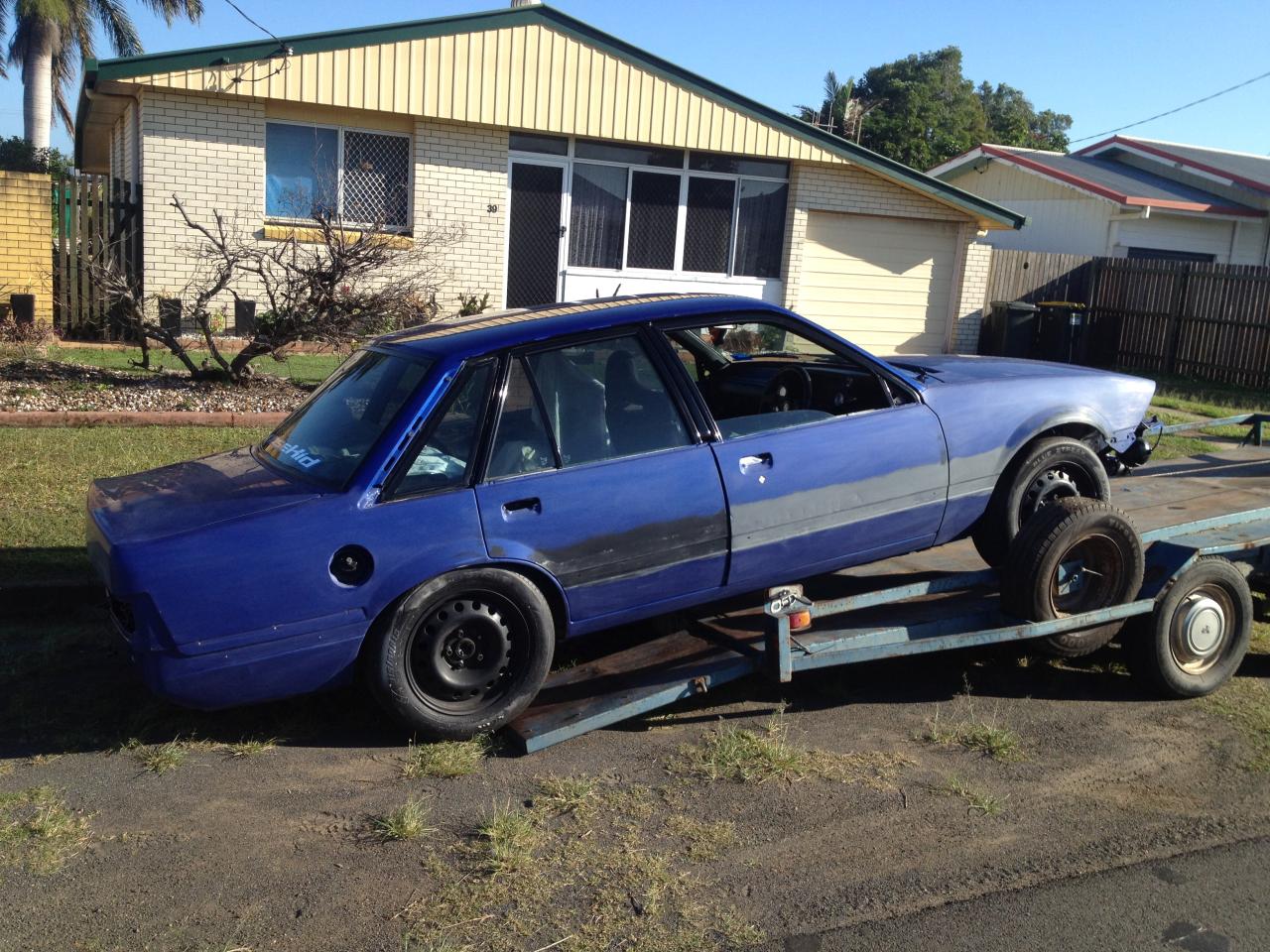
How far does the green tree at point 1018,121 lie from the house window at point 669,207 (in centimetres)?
4251

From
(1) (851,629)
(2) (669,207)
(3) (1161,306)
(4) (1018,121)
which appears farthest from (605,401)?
(4) (1018,121)

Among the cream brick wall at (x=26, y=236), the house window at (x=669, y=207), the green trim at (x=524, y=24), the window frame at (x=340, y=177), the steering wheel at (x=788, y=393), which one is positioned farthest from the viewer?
the house window at (x=669, y=207)

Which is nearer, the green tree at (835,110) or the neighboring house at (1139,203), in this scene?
the neighboring house at (1139,203)

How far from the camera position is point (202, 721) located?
4699 millimetres

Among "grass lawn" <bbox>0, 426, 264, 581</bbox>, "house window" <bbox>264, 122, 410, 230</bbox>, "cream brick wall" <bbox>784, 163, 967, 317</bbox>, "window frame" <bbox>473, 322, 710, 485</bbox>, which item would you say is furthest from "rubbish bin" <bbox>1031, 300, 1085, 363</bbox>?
"window frame" <bbox>473, 322, 710, 485</bbox>

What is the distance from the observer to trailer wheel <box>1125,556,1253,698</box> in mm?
5043

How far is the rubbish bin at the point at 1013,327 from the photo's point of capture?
18.9 m

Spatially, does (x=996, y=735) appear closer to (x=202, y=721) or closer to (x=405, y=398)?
Result: (x=405, y=398)

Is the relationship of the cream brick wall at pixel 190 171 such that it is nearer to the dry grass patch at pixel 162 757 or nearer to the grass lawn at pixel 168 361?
the grass lawn at pixel 168 361

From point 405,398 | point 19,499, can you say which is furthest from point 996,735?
point 19,499

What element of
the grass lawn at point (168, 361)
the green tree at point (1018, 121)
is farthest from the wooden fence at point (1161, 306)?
the green tree at point (1018, 121)

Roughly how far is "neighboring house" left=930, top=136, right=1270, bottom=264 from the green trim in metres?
6.39

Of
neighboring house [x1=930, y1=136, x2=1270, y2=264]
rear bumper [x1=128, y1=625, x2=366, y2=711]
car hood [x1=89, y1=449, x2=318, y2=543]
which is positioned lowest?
rear bumper [x1=128, y1=625, x2=366, y2=711]

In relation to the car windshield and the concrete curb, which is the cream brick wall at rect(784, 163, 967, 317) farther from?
the car windshield
